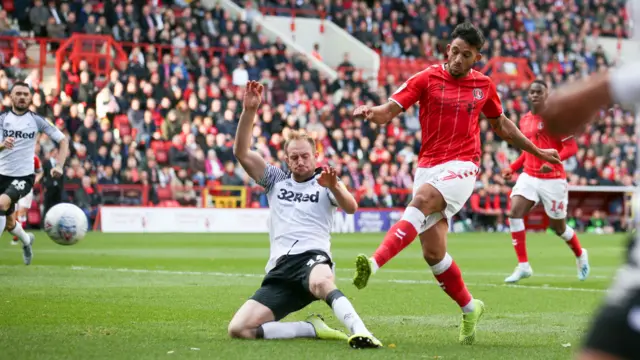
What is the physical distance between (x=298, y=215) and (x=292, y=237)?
181 mm

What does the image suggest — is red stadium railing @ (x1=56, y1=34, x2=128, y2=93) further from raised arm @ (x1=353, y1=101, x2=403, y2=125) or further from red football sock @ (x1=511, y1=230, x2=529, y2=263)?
raised arm @ (x1=353, y1=101, x2=403, y2=125)

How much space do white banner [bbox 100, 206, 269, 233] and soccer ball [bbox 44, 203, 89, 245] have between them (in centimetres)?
1318

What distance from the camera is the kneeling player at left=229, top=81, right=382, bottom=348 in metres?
7.74

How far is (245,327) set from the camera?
25.4 ft

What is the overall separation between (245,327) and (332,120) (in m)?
25.9

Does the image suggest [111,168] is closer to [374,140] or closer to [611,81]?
[374,140]

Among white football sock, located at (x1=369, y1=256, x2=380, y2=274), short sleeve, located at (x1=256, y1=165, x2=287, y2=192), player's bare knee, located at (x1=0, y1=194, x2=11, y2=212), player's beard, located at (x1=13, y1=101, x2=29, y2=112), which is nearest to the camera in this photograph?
white football sock, located at (x1=369, y1=256, x2=380, y2=274)

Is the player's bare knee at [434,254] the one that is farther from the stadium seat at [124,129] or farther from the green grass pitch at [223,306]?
the stadium seat at [124,129]

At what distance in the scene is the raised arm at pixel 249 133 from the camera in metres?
7.68

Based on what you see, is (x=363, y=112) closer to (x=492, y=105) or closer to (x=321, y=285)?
(x=321, y=285)

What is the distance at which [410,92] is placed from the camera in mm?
8367

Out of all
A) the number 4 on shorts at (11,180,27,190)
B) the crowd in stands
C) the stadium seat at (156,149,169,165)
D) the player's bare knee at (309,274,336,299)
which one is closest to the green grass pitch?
the player's bare knee at (309,274,336,299)

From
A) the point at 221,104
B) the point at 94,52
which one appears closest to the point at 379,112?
the point at 221,104

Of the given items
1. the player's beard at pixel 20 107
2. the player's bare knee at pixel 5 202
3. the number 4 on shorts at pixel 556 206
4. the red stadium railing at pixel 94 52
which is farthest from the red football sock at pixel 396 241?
the red stadium railing at pixel 94 52
